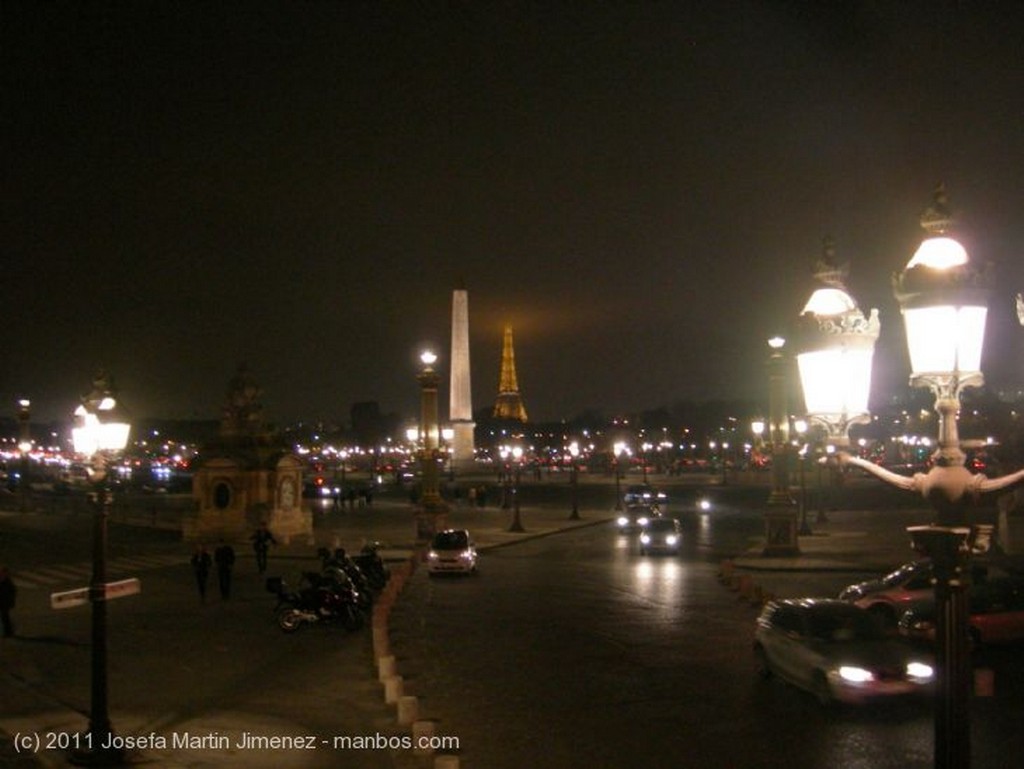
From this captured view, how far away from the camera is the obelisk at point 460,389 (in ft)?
372

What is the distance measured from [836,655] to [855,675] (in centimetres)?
40

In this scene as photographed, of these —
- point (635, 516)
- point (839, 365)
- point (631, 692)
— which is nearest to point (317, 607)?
point (631, 692)

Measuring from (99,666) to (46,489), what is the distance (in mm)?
84498

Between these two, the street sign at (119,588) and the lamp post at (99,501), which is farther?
the street sign at (119,588)

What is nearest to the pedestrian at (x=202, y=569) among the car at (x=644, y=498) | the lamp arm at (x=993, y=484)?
the lamp arm at (x=993, y=484)

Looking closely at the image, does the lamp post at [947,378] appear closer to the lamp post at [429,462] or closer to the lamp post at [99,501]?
the lamp post at [99,501]

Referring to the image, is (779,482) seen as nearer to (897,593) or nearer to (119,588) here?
(897,593)

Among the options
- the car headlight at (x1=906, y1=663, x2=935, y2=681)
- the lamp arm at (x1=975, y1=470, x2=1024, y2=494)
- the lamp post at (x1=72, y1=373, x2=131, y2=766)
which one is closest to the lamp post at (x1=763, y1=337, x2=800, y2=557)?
the car headlight at (x1=906, y1=663, x2=935, y2=681)

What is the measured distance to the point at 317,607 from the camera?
2264cm

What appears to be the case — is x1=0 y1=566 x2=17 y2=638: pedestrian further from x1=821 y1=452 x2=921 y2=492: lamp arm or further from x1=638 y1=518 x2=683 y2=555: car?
x1=638 y1=518 x2=683 y2=555: car

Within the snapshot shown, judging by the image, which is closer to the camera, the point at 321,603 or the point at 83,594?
the point at 83,594

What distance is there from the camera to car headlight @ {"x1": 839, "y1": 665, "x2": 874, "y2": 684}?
1448 cm

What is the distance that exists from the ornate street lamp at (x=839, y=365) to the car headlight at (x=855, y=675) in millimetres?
8232

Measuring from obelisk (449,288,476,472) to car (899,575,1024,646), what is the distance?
9524cm
